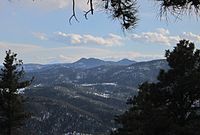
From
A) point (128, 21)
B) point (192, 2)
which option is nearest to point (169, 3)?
point (192, 2)

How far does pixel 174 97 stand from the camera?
2430 centimetres

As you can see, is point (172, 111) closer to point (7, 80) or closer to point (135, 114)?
point (135, 114)

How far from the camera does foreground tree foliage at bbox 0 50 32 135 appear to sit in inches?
1324

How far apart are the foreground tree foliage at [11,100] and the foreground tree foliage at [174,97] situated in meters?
10.5

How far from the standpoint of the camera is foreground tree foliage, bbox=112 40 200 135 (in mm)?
23500

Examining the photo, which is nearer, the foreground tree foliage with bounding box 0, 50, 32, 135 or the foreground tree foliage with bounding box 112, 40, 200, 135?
the foreground tree foliage with bounding box 112, 40, 200, 135

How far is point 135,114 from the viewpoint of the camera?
29.4 meters

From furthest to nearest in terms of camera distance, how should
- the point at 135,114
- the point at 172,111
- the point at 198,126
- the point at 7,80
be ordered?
the point at 7,80 → the point at 135,114 → the point at 172,111 → the point at 198,126

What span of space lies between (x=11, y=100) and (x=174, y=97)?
551 inches

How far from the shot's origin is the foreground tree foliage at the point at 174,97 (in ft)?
77.1

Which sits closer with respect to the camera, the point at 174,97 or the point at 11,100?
the point at 174,97

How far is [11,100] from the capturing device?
33.7 metres

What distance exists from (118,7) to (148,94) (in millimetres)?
20881

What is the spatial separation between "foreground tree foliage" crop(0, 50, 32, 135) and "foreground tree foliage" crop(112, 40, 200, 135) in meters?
10.5
